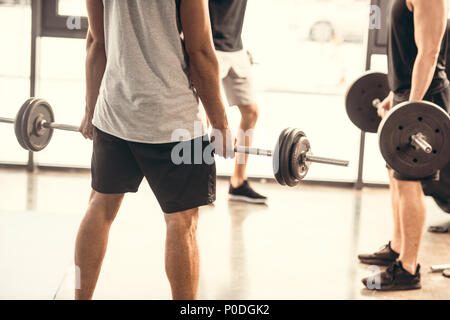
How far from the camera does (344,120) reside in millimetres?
3840

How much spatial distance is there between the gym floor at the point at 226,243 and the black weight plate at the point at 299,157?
1.57ft

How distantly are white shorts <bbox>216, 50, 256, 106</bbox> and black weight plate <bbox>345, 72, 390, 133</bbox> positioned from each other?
65 cm

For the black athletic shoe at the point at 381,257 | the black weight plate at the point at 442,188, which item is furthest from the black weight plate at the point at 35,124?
the black weight plate at the point at 442,188

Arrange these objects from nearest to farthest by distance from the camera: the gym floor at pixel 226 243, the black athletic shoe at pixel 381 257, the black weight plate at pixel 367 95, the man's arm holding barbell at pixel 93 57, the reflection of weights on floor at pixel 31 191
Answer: the man's arm holding barbell at pixel 93 57
the gym floor at pixel 226 243
the black athletic shoe at pixel 381 257
the black weight plate at pixel 367 95
the reflection of weights on floor at pixel 31 191

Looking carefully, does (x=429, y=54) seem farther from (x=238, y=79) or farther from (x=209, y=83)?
(x=238, y=79)

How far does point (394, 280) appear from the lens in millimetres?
2213

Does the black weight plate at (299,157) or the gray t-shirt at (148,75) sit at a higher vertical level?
the gray t-shirt at (148,75)

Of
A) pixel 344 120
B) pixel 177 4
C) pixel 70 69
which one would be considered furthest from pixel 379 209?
pixel 177 4

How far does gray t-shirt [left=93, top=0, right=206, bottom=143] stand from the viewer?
145 cm

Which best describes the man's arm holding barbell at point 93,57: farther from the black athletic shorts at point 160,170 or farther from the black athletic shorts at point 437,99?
the black athletic shorts at point 437,99

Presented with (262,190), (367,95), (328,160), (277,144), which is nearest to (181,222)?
(277,144)

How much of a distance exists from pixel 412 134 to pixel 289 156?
0.48 m

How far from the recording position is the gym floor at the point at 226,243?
2.12m

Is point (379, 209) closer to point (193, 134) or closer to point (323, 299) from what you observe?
point (323, 299)
